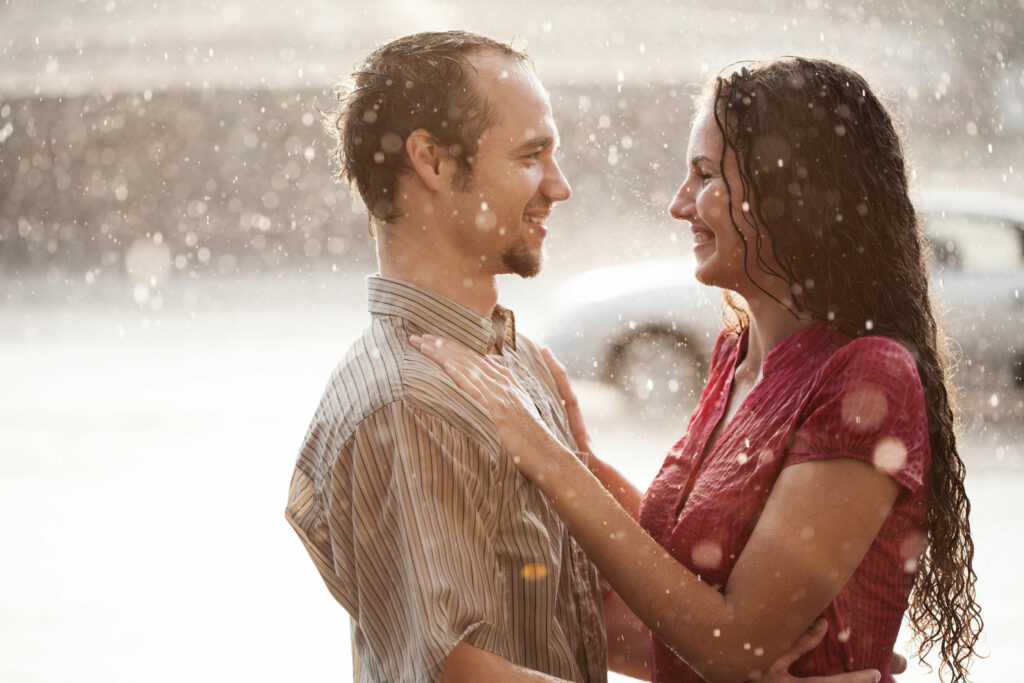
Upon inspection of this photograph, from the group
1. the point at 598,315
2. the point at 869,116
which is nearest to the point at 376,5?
the point at 598,315

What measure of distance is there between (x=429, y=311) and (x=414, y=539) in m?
0.46

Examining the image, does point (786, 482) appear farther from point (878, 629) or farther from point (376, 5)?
point (376, 5)

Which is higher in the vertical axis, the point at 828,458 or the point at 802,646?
the point at 828,458

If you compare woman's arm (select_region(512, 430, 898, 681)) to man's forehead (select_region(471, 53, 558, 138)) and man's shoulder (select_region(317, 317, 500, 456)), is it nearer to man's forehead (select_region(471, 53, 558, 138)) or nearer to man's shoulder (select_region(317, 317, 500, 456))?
man's shoulder (select_region(317, 317, 500, 456))

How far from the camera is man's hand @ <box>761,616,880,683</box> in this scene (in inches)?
68.7

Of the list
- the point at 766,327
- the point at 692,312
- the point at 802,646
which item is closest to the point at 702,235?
the point at 766,327

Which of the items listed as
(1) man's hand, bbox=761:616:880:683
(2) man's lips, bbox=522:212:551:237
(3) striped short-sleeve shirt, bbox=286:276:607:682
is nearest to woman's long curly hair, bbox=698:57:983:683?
(1) man's hand, bbox=761:616:880:683

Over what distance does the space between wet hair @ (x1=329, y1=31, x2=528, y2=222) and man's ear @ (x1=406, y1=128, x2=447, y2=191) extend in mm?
11

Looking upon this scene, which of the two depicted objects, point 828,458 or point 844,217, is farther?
point 844,217

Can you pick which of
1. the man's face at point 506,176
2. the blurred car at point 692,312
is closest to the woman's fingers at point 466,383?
the man's face at point 506,176

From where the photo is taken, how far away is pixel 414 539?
1.62m

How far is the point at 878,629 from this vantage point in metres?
1.81

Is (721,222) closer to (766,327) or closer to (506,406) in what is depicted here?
(766,327)

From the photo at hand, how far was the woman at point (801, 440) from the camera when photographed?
66.2 inches
